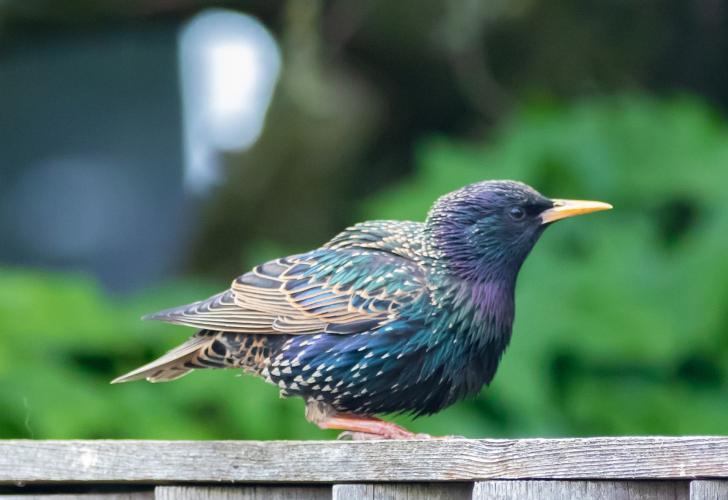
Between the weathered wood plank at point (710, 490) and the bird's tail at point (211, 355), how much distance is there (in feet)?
3.73

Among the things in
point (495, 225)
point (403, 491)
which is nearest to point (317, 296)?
point (495, 225)

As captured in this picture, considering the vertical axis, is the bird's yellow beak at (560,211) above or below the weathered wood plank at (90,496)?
above

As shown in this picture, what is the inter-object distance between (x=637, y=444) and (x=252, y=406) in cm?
221

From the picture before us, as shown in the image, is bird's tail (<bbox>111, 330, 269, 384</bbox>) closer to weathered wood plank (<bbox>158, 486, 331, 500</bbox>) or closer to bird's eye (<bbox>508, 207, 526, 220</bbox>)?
weathered wood plank (<bbox>158, 486, 331, 500</bbox>)

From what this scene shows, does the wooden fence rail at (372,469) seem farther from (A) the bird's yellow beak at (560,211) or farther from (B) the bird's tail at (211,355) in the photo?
(A) the bird's yellow beak at (560,211)

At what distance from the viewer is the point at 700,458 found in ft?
7.42

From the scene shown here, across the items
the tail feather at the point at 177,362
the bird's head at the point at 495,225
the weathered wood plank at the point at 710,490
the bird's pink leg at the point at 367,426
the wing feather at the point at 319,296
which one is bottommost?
the weathered wood plank at the point at 710,490

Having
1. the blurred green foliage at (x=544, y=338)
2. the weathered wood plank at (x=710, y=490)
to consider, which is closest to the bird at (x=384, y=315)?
the weathered wood plank at (x=710, y=490)

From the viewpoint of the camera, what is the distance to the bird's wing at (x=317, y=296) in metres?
2.97

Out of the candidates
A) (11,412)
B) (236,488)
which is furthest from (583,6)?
(236,488)

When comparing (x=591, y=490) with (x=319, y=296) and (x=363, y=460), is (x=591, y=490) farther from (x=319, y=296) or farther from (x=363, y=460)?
(x=319, y=296)

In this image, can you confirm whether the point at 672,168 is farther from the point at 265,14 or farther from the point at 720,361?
the point at 265,14

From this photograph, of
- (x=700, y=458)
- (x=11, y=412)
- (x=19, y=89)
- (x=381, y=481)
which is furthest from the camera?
(x=19, y=89)

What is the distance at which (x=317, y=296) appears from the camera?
122 inches
